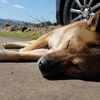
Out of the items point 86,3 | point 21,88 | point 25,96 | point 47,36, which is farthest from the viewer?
point 86,3

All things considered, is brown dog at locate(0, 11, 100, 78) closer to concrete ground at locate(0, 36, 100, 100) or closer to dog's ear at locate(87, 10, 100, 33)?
dog's ear at locate(87, 10, 100, 33)

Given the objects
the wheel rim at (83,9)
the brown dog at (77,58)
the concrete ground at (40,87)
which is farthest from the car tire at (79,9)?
the concrete ground at (40,87)

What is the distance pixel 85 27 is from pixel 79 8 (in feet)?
13.1

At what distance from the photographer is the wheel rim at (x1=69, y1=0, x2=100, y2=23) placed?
7.05 m

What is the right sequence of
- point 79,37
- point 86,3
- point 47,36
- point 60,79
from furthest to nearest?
1. point 86,3
2. point 47,36
3. point 79,37
4. point 60,79

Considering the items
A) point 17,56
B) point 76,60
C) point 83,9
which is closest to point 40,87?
point 76,60

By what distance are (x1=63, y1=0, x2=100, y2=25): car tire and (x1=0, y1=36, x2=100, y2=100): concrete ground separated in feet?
13.0

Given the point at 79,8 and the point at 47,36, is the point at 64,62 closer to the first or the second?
the point at 47,36

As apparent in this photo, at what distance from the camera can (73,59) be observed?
3.29 m

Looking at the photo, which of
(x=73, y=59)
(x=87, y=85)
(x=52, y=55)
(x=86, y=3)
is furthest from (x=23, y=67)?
(x=86, y=3)

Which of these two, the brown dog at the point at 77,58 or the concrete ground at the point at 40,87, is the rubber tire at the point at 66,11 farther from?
the concrete ground at the point at 40,87

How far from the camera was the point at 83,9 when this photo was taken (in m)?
7.33

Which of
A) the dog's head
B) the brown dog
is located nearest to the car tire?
the brown dog

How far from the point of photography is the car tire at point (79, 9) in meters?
7.09
